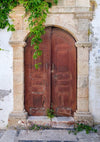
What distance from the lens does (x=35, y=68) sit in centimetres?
372

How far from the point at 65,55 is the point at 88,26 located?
91 cm

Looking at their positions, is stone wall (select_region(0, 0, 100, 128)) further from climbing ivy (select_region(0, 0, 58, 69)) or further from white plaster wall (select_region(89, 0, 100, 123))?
climbing ivy (select_region(0, 0, 58, 69))

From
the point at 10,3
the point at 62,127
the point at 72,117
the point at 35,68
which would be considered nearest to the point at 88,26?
the point at 35,68

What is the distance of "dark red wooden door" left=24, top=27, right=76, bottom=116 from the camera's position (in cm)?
372

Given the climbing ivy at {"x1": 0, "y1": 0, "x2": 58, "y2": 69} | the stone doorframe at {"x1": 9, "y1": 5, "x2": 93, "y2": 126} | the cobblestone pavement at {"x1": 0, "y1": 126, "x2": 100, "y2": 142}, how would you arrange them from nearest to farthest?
the cobblestone pavement at {"x1": 0, "y1": 126, "x2": 100, "y2": 142} < the climbing ivy at {"x1": 0, "y1": 0, "x2": 58, "y2": 69} < the stone doorframe at {"x1": 9, "y1": 5, "x2": 93, "y2": 126}

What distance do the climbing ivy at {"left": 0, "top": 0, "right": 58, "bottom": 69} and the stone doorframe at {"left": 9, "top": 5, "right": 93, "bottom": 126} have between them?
0.14 m

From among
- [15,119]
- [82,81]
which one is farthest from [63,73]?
[15,119]

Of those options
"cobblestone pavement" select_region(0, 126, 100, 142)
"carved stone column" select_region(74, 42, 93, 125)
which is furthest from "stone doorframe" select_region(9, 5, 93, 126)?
"cobblestone pavement" select_region(0, 126, 100, 142)

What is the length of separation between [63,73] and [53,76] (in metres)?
0.27

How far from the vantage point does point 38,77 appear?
3730mm

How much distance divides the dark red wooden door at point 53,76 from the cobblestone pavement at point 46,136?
52cm

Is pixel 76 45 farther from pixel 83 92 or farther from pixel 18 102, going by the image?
pixel 18 102

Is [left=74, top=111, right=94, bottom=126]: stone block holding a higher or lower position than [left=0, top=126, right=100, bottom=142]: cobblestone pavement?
higher

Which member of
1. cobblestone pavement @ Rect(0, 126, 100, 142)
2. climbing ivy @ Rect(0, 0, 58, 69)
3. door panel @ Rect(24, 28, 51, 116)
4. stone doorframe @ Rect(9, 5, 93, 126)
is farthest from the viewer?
door panel @ Rect(24, 28, 51, 116)
